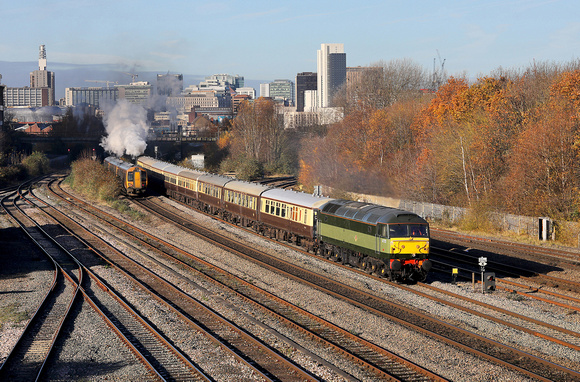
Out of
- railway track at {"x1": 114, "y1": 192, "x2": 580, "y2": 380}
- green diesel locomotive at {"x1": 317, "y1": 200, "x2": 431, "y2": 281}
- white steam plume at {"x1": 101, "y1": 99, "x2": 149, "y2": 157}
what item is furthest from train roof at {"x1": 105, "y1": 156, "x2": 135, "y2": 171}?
railway track at {"x1": 114, "y1": 192, "x2": 580, "y2": 380}

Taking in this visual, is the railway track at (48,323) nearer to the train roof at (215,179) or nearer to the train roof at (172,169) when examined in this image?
the train roof at (215,179)

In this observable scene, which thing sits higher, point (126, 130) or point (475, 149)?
point (126, 130)

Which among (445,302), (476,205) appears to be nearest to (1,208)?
(476,205)

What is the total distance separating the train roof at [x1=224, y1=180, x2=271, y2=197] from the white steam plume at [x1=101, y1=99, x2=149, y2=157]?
36.1m

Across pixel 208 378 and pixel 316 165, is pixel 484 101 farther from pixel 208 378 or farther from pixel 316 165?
pixel 208 378

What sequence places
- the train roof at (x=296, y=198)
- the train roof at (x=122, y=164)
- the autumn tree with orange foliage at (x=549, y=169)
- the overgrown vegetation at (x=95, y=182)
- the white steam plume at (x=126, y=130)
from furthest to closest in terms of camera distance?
the white steam plume at (x=126, y=130)
the train roof at (x=122, y=164)
the overgrown vegetation at (x=95, y=182)
the autumn tree with orange foliage at (x=549, y=169)
the train roof at (x=296, y=198)

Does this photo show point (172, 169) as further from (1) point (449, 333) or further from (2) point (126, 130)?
(1) point (449, 333)

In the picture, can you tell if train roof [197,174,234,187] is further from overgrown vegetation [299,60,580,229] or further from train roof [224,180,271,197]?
overgrown vegetation [299,60,580,229]

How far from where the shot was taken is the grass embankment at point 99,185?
52000mm

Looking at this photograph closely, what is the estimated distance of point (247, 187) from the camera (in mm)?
38719

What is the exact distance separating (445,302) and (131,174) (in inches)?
1586

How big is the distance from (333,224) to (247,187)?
12722 millimetres

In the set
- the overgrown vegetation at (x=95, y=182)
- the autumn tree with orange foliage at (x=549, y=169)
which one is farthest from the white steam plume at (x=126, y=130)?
the autumn tree with orange foliage at (x=549, y=169)

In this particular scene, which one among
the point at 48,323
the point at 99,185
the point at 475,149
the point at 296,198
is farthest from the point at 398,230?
the point at 99,185
